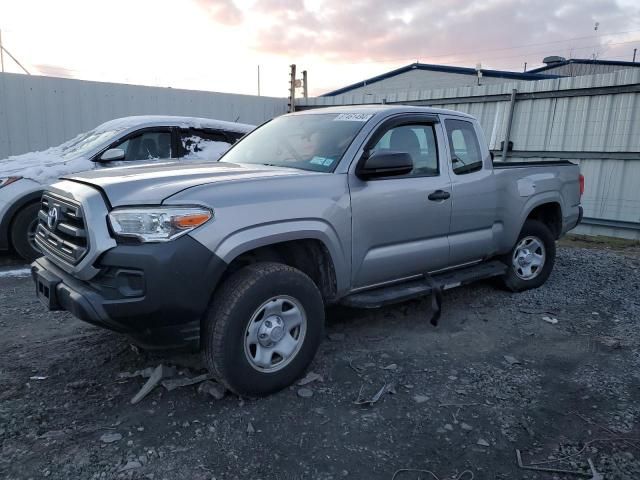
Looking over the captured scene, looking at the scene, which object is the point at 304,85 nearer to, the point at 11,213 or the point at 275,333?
the point at 11,213

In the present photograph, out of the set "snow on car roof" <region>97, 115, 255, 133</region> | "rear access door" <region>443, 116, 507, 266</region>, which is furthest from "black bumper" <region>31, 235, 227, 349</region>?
"snow on car roof" <region>97, 115, 255, 133</region>

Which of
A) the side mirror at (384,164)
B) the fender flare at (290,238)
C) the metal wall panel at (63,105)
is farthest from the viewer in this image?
the metal wall panel at (63,105)

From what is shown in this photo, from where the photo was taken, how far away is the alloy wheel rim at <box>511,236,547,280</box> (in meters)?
5.41

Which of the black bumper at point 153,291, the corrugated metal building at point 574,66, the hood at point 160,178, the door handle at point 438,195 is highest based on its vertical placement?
the corrugated metal building at point 574,66

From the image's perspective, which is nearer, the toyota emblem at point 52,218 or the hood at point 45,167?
the toyota emblem at point 52,218

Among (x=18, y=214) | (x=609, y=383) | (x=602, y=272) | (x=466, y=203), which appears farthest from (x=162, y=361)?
(x=602, y=272)

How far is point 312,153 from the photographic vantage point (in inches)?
149

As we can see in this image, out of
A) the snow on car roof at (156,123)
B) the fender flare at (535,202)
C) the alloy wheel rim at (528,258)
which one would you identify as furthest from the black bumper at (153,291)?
the snow on car roof at (156,123)

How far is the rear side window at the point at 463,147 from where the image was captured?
177 inches

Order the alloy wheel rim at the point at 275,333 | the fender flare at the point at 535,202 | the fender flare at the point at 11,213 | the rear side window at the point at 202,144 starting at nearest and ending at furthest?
the alloy wheel rim at the point at 275,333 < the fender flare at the point at 535,202 < the fender flare at the point at 11,213 < the rear side window at the point at 202,144

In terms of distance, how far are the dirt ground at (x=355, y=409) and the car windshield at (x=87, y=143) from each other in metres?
2.63

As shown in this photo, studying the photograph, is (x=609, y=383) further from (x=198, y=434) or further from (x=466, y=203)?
(x=198, y=434)

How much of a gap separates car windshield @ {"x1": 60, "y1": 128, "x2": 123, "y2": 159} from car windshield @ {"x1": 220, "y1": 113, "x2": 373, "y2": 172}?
296cm

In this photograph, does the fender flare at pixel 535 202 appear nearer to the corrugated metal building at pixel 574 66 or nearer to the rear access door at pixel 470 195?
the rear access door at pixel 470 195
